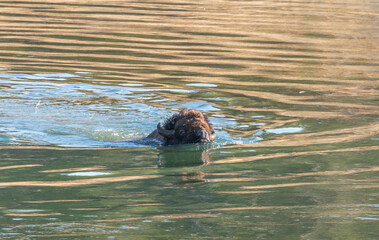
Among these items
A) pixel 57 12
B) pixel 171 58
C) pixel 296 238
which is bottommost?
pixel 296 238

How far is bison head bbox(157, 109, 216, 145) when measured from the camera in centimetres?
1164

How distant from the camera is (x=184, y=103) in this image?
51.8 feet

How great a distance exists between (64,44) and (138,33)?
3.70 metres

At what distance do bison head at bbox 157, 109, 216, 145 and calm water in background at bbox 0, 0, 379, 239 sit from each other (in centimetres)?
20

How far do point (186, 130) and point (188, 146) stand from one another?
252 millimetres

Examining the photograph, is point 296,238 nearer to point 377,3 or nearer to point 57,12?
point 57,12

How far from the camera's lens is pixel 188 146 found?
38.7 ft

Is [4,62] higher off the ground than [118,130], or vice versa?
[4,62]

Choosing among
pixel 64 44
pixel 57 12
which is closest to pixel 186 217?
pixel 64 44

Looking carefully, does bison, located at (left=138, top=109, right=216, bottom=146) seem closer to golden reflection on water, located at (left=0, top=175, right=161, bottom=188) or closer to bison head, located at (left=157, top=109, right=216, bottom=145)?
bison head, located at (left=157, top=109, right=216, bottom=145)

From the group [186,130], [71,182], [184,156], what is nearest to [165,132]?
[186,130]

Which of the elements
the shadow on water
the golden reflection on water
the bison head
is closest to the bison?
the bison head

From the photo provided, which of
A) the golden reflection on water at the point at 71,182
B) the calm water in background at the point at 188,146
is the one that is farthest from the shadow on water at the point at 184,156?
the golden reflection on water at the point at 71,182

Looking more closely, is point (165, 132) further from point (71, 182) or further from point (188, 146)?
point (71, 182)
